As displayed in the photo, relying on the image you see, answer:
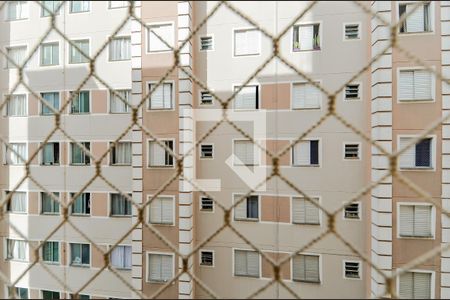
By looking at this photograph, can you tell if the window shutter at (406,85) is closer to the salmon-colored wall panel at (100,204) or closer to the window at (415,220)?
the window at (415,220)

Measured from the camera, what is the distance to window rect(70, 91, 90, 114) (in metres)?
0.60

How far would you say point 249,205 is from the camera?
0.56 metres

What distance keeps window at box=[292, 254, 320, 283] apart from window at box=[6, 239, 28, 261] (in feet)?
1.90

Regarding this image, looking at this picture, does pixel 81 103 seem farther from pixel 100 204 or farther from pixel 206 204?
pixel 206 204

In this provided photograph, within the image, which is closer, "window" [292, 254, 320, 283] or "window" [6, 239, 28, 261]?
"window" [292, 254, 320, 283]

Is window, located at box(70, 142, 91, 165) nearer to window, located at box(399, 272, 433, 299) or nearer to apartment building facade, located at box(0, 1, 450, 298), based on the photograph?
apartment building facade, located at box(0, 1, 450, 298)

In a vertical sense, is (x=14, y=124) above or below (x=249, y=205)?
above

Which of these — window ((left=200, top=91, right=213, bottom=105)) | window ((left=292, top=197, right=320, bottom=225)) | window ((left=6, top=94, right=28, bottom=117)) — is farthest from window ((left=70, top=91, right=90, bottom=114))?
window ((left=292, top=197, right=320, bottom=225))

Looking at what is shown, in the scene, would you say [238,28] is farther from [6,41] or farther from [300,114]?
[6,41]

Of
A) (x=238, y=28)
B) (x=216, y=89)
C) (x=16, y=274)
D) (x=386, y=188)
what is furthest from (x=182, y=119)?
(x=16, y=274)

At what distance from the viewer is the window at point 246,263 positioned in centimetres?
55

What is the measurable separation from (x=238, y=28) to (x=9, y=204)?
614 mm

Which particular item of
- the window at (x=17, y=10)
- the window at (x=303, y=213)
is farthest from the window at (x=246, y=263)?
the window at (x=17, y=10)

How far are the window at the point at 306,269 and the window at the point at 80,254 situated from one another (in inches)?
16.3
